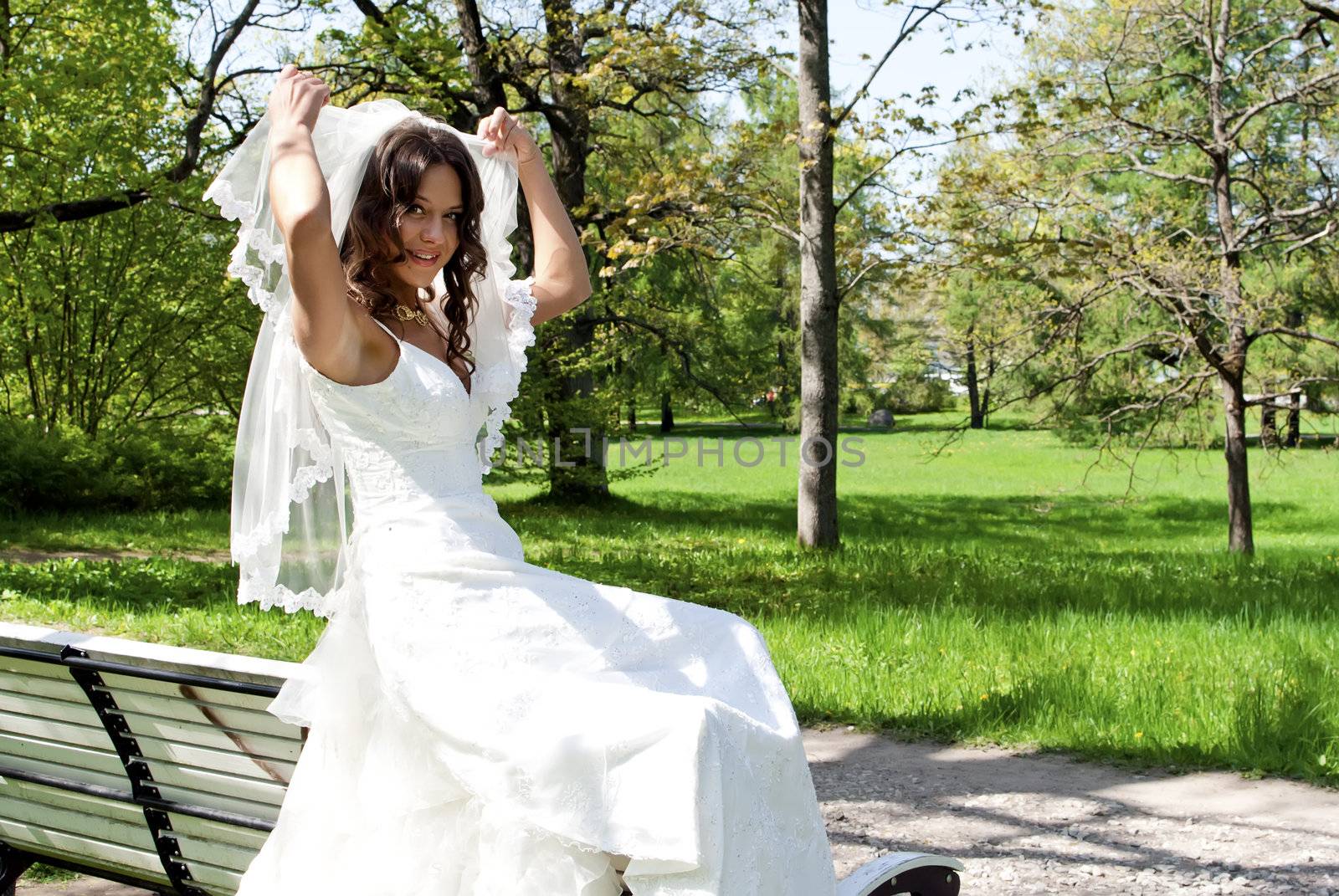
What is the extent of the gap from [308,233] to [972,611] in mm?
6498

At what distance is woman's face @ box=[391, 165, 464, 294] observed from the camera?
2.67 metres

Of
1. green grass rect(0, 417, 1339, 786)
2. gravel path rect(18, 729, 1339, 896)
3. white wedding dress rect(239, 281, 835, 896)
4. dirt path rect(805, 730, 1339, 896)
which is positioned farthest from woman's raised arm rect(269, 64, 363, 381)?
green grass rect(0, 417, 1339, 786)

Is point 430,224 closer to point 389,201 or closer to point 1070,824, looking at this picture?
point 389,201

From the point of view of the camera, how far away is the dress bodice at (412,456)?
2.53 metres

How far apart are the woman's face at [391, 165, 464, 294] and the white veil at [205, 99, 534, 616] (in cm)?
12

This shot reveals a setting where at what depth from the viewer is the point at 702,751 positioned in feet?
6.81

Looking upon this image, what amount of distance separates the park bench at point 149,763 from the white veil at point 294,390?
238mm

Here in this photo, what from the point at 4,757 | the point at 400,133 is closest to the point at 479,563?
the point at 400,133

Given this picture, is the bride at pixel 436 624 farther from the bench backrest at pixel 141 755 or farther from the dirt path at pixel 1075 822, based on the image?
the dirt path at pixel 1075 822

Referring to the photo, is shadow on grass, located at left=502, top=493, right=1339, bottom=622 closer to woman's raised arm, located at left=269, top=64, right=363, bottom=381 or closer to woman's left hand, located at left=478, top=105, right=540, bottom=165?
woman's left hand, located at left=478, top=105, right=540, bottom=165

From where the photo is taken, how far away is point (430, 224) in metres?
2.68

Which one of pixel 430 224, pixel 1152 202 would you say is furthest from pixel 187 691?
pixel 1152 202

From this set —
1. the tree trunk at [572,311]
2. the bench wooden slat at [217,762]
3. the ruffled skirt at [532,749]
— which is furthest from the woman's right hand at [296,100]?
the tree trunk at [572,311]

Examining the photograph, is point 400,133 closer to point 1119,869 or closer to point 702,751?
point 702,751
